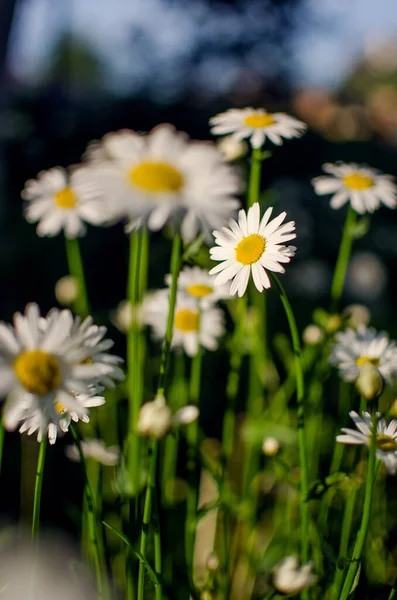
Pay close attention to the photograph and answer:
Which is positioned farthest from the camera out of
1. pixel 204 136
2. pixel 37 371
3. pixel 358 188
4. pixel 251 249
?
pixel 204 136

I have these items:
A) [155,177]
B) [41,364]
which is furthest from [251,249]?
[41,364]

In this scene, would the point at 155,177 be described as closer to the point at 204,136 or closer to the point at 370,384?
the point at 370,384

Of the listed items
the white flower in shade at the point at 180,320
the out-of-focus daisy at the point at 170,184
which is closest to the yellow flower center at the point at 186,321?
the white flower in shade at the point at 180,320

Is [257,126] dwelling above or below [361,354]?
above

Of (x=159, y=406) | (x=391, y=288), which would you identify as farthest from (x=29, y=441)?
(x=391, y=288)

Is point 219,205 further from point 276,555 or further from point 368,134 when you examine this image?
point 368,134

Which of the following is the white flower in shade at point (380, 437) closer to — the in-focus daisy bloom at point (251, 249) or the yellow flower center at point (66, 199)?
the in-focus daisy bloom at point (251, 249)
